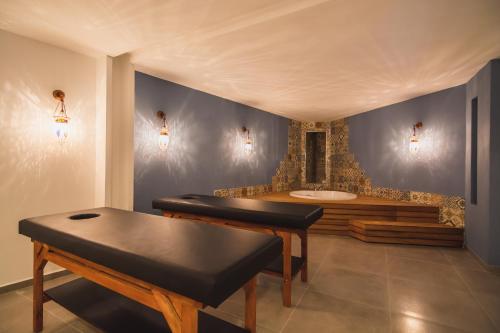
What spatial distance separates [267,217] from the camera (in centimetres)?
198

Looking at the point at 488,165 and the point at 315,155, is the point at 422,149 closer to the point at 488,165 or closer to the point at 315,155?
the point at 488,165

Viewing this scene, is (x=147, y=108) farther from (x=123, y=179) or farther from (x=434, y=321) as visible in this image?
(x=434, y=321)

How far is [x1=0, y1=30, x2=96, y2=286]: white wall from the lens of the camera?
2.12m

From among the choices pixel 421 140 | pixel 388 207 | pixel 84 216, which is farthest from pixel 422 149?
pixel 84 216

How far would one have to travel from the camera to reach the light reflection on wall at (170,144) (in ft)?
9.91

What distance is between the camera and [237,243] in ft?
4.00

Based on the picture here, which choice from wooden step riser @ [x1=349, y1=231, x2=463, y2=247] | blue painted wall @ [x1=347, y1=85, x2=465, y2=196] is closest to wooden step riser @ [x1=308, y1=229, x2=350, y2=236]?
wooden step riser @ [x1=349, y1=231, x2=463, y2=247]

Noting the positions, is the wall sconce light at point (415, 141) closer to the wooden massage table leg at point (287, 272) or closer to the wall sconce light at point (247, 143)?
the wall sconce light at point (247, 143)

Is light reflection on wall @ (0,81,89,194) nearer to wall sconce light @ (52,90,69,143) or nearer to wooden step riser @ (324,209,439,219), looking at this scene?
wall sconce light @ (52,90,69,143)

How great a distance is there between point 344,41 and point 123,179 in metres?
A: 2.54

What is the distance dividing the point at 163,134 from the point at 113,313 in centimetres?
210

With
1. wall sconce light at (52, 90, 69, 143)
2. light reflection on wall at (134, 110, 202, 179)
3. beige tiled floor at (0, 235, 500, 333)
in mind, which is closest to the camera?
beige tiled floor at (0, 235, 500, 333)

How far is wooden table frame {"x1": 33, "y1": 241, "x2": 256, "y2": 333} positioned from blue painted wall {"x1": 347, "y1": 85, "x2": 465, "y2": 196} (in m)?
3.55

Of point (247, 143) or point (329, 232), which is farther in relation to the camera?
point (247, 143)
